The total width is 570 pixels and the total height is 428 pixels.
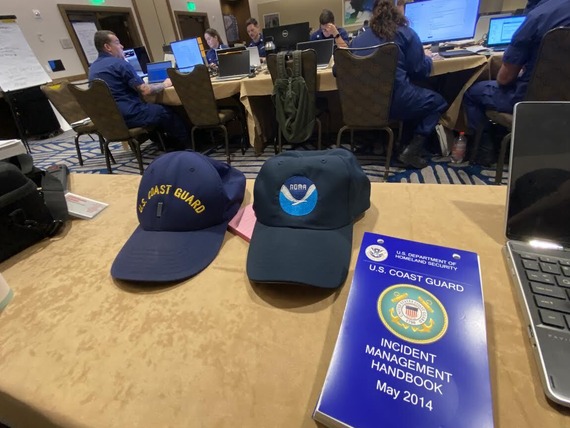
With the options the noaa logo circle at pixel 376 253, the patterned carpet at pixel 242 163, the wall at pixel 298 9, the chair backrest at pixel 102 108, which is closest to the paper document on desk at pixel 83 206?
the noaa logo circle at pixel 376 253

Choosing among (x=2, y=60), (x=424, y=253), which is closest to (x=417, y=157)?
(x=424, y=253)

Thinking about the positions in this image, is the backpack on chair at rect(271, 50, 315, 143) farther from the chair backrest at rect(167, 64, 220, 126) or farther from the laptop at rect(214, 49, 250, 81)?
the laptop at rect(214, 49, 250, 81)

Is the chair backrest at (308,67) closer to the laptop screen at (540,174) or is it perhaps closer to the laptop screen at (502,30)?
the laptop screen at (502,30)

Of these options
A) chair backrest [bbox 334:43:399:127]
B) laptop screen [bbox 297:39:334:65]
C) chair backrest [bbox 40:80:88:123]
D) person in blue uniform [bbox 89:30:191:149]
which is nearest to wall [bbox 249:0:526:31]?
laptop screen [bbox 297:39:334:65]

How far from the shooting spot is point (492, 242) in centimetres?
46

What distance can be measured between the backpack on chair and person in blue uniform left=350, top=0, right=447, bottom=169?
0.40 m

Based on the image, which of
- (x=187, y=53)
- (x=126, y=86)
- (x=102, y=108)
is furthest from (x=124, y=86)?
(x=187, y=53)

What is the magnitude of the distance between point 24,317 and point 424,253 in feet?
1.96

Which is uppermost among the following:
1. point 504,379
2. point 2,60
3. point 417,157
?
point 2,60

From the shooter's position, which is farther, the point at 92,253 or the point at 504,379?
the point at 92,253

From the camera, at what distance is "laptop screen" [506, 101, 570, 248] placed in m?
0.40

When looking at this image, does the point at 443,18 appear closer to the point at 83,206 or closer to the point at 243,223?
the point at 243,223

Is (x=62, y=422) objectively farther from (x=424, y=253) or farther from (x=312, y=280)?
(x=424, y=253)

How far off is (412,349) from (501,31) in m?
2.78
